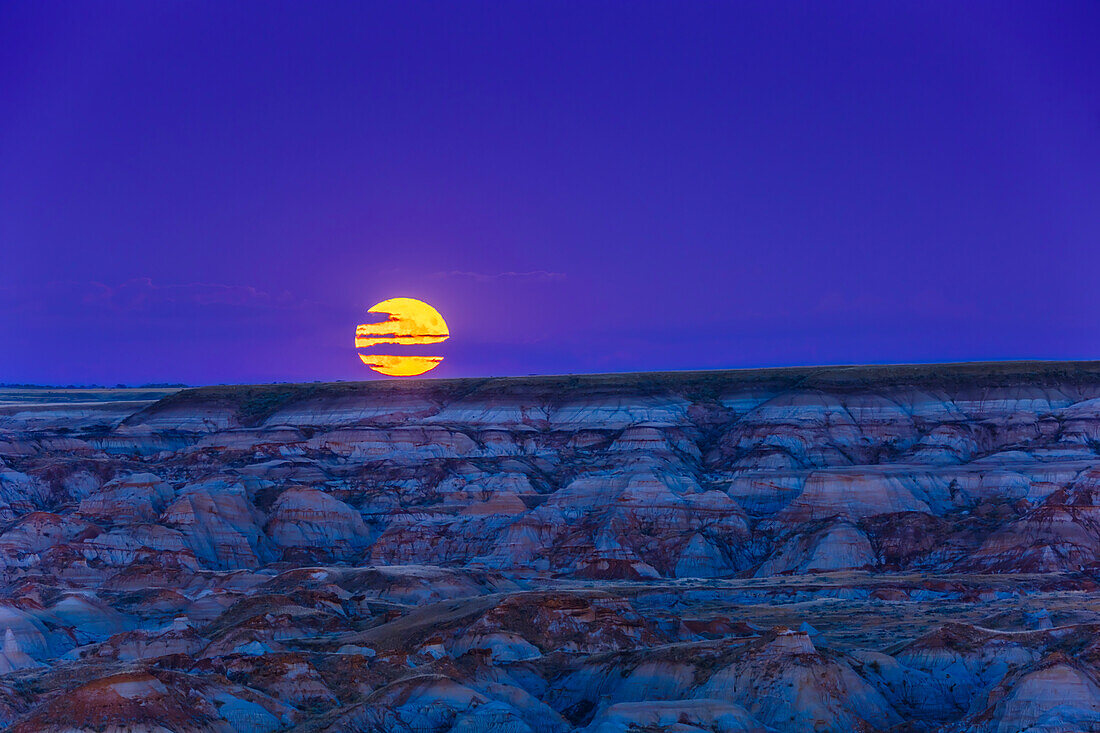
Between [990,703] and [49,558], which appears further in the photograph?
[49,558]

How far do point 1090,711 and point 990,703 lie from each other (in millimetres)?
3169

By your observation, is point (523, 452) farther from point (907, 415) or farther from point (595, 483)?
point (907, 415)

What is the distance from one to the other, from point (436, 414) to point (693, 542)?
49887mm

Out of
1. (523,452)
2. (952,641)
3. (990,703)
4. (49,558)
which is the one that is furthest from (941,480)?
(49,558)

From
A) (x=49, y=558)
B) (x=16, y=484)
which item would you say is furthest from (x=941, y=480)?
(x=16, y=484)

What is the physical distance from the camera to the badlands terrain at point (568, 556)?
4812cm

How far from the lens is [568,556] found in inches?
3639

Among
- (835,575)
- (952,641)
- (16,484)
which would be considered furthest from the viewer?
(16,484)

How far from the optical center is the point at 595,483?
105 m

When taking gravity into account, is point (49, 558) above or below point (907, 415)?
below

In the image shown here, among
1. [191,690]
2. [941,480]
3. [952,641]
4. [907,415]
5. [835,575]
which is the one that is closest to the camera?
[191,690]

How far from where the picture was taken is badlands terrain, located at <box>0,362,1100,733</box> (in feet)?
158

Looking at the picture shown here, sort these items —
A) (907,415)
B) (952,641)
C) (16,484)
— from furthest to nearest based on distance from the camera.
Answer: (907,415), (16,484), (952,641)

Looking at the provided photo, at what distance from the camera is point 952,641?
54.6 meters
